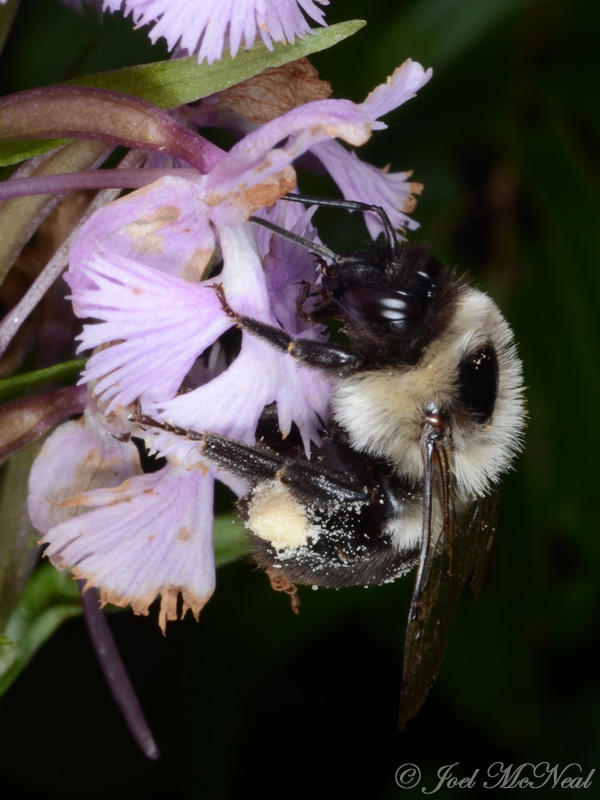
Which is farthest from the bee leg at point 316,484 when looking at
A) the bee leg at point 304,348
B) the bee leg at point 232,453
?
the bee leg at point 304,348

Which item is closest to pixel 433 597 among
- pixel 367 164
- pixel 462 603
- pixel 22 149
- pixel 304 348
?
pixel 304 348

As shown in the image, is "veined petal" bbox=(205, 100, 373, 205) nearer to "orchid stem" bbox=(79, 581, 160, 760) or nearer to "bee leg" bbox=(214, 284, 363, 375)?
"bee leg" bbox=(214, 284, 363, 375)

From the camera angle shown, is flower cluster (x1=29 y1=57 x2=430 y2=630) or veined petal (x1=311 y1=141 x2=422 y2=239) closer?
flower cluster (x1=29 y1=57 x2=430 y2=630)

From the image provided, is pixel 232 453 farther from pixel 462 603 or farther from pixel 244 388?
pixel 462 603

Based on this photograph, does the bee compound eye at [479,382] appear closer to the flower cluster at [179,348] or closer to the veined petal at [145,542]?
the flower cluster at [179,348]

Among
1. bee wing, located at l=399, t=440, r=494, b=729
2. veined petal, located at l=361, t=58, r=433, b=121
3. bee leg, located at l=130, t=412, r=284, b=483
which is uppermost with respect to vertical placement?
veined petal, located at l=361, t=58, r=433, b=121

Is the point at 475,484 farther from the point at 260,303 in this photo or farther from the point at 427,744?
the point at 427,744

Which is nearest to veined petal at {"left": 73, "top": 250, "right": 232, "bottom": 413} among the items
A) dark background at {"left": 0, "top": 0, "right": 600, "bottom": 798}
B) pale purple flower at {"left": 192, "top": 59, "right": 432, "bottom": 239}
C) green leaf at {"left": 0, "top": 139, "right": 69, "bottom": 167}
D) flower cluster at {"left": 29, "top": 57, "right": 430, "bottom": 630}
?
flower cluster at {"left": 29, "top": 57, "right": 430, "bottom": 630}
